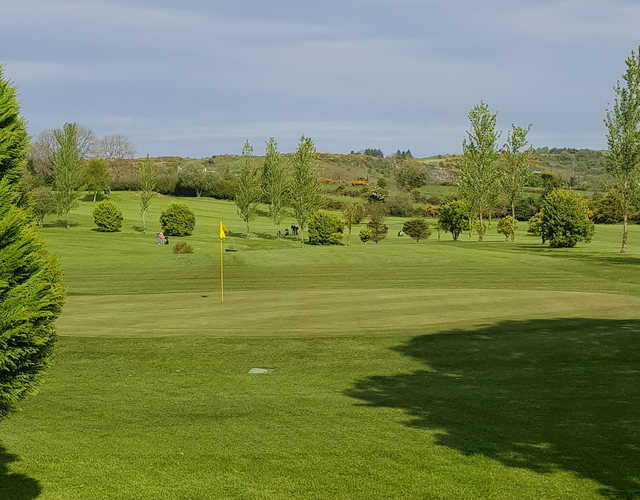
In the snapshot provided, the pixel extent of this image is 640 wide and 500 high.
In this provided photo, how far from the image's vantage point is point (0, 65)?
923 centimetres

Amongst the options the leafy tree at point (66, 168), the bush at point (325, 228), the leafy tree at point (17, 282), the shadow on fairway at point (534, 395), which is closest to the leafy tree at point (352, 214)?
the bush at point (325, 228)

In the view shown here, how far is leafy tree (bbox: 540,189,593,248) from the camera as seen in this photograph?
7119 centimetres

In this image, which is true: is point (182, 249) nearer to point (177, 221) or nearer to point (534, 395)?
point (177, 221)

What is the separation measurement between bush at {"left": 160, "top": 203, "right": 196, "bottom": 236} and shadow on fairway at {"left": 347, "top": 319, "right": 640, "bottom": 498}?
68.8m

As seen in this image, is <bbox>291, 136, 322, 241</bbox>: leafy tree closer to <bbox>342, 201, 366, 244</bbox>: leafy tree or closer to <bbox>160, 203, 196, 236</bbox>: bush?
<bbox>342, 201, 366, 244</bbox>: leafy tree

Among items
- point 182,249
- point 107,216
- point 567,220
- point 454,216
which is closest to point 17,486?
point 182,249

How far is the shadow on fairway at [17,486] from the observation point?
9.59 metres

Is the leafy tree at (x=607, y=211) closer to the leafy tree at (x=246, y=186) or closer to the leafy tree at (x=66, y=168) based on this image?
the leafy tree at (x=246, y=186)

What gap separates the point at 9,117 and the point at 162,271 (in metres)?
44.3

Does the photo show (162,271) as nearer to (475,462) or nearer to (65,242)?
(65,242)

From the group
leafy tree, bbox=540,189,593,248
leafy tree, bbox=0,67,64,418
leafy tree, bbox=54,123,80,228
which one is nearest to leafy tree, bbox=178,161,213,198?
leafy tree, bbox=54,123,80,228

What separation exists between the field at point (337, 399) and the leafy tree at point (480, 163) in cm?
5605

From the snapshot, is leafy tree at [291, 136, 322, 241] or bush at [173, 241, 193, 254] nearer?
bush at [173, 241, 193, 254]

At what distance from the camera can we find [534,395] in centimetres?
1463
